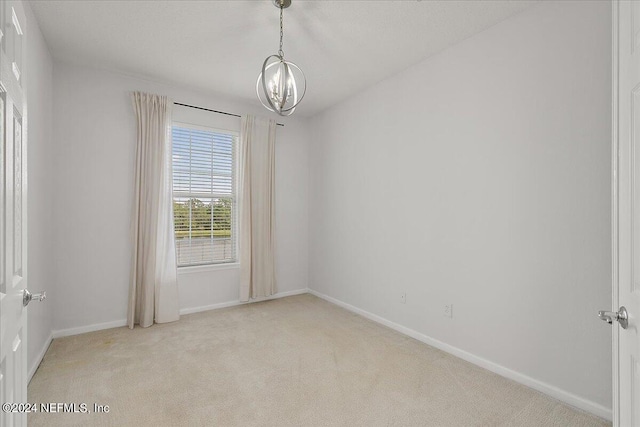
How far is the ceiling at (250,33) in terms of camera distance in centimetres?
234

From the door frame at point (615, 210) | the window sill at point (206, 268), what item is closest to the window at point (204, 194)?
the window sill at point (206, 268)

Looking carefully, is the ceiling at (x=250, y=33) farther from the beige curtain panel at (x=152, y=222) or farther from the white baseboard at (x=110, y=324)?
the white baseboard at (x=110, y=324)

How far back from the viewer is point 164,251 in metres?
3.62

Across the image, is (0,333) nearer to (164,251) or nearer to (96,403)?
(96,403)

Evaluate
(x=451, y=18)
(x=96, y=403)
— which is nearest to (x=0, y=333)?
(x=96, y=403)

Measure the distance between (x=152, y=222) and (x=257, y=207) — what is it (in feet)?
4.23

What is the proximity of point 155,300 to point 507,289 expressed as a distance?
11.4ft

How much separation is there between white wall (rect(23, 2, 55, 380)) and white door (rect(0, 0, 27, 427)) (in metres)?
1.42

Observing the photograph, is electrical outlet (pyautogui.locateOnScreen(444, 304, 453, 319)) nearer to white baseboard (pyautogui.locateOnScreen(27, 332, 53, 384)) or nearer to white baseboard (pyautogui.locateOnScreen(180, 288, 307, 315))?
white baseboard (pyautogui.locateOnScreen(180, 288, 307, 315))

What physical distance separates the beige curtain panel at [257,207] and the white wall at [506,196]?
1377 mm

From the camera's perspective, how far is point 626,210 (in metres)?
1.09

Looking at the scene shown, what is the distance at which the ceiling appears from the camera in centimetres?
234

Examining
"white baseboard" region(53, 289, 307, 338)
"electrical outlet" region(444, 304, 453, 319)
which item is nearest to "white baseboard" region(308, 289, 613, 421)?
"electrical outlet" region(444, 304, 453, 319)

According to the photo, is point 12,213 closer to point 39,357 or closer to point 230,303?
point 39,357
